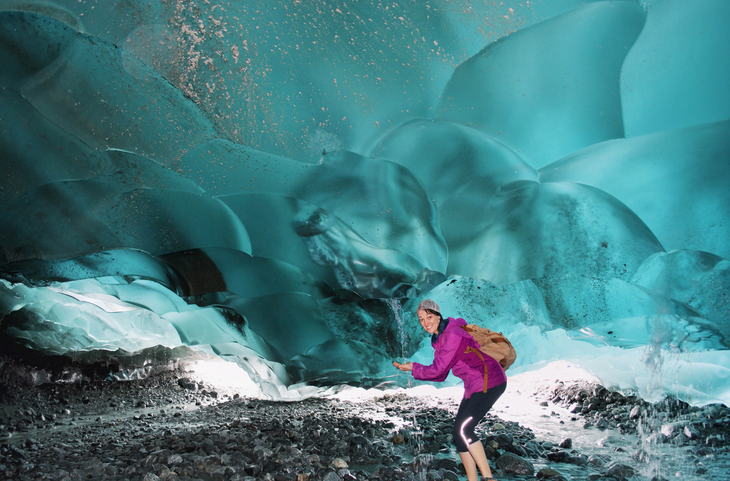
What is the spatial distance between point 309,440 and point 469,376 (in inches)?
114

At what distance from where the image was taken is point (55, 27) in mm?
4633

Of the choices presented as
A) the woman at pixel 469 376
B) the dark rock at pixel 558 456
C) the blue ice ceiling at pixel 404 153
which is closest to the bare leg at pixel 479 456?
the woman at pixel 469 376

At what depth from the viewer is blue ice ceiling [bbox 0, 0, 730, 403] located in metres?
4.47

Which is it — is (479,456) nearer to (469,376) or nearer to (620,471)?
A: (469,376)

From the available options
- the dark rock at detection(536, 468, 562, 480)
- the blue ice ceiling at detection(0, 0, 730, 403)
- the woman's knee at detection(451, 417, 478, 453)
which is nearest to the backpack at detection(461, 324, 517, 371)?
the woman's knee at detection(451, 417, 478, 453)

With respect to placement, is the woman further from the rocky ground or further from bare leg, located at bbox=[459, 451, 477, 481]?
the rocky ground

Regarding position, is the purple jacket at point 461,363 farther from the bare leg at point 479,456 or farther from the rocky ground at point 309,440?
the rocky ground at point 309,440

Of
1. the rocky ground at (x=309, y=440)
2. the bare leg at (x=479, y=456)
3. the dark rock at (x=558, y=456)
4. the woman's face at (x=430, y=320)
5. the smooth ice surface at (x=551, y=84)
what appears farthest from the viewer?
the smooth ice surface at (x=551, y=84)

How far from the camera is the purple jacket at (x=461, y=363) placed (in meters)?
2.45

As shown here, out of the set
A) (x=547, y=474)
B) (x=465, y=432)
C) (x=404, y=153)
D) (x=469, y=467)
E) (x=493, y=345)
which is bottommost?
(x=547, y=474)

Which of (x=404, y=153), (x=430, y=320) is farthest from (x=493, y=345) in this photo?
(x=404, y=153)

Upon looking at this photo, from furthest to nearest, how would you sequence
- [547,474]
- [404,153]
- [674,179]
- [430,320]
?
1. [404,153]
2. [674,179]
3. [547,474]
4. [430,320]

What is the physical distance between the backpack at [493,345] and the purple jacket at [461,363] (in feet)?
0.11

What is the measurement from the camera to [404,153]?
5363 mm
